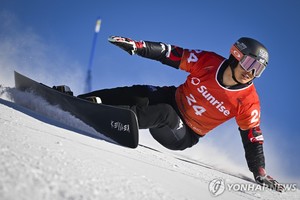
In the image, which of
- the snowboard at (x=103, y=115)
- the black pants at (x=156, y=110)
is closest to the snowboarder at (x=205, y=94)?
the black pants at (x=156, y=110)

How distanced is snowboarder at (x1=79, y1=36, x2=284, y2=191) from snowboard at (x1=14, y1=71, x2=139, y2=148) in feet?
1.09

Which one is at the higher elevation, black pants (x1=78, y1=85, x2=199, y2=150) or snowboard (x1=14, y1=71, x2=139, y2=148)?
black pants (x1=78, y1=85, x2=199, y2=150)

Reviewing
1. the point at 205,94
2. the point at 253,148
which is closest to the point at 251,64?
the point at 205,94

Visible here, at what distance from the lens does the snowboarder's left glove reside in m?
3.38

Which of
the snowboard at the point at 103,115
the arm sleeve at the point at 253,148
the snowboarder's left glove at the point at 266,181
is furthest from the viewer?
the arm sleeve at the point at 253,148

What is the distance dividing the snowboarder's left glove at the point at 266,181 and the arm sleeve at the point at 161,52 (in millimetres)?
1817

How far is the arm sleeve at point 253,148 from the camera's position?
12.8ft

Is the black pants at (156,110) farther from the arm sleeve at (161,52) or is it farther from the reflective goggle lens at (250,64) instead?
the reflective goggle lens at (250,64)

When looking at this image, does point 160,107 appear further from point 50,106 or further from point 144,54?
point 50,106

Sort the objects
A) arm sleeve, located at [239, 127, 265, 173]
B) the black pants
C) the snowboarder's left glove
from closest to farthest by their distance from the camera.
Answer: the snowboarder's left glove < the black pants < arm sleeve, located at [239, 127, 265, 173]

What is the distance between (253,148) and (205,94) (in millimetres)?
986

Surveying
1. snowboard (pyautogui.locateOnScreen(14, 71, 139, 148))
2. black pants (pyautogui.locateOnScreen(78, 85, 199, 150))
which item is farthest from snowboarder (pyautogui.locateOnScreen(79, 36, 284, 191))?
snowboard (pyautogui.locateOnScreen(14, 71, 139, 148))

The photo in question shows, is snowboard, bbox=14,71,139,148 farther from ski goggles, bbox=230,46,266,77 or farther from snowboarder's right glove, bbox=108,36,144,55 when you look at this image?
ski goggles, bbox=230,46,266,77

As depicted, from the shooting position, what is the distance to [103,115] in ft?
11.3
